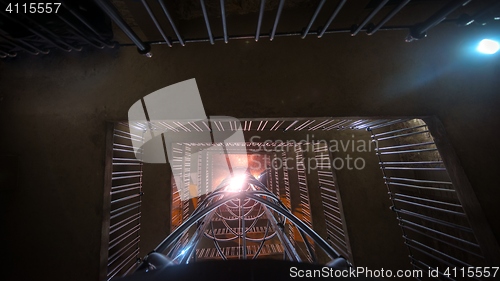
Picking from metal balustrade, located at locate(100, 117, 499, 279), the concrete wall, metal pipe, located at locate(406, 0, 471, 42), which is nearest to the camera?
metal pipe, located at locate(406, 0, 471, 42)

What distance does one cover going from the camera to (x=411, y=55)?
5.35 ft

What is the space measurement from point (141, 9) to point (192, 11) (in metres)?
Result: 0.55

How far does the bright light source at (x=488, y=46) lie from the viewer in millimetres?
1494

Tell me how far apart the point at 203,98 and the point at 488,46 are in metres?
2.41

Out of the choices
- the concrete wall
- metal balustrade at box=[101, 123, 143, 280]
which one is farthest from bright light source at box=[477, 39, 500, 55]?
metal balustrade at box=[101, 123, 143, 280]

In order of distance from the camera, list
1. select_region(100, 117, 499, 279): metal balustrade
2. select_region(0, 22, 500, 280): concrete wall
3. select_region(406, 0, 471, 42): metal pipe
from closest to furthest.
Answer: select_region(406, 0, 471, 42): metal pipe, select_region(100, 117, 499, 279): metal balustrade, select_region(0, 22, 500, 280): concrete wall

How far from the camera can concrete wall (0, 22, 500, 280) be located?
1.43 metres

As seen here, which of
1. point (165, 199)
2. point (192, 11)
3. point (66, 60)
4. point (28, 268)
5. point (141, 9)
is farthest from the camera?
point (165, 199)

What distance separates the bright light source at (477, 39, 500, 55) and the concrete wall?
0.07m

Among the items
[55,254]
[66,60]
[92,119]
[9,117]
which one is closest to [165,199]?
[55,254]

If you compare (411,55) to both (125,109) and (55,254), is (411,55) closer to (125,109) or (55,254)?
(125,109)

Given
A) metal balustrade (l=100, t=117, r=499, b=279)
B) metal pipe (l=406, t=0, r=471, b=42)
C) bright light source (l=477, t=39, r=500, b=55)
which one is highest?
bright light source (l=477, t=39, r=500, b=55)

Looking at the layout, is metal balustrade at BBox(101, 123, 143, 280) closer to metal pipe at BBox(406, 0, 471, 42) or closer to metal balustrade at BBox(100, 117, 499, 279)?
metal balustrade at BBox(100, 117, 499, 279)

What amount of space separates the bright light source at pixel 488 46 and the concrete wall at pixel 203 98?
0.23ft
